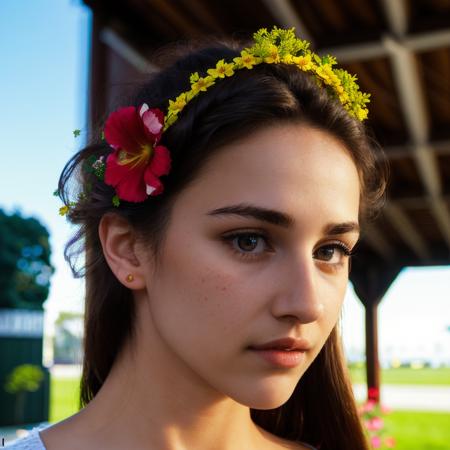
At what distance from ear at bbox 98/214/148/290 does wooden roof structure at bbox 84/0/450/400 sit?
59.2 inches

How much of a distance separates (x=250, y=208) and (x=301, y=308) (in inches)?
6.4

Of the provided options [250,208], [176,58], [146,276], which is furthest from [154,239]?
[176,58]

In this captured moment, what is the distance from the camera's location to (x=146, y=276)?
4.04 feet

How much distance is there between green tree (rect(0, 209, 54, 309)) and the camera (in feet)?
97.3

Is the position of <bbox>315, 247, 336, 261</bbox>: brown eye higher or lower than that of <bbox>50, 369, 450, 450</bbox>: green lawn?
higher

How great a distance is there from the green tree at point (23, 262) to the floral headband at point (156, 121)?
28944 mm

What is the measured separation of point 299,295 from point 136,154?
378mm

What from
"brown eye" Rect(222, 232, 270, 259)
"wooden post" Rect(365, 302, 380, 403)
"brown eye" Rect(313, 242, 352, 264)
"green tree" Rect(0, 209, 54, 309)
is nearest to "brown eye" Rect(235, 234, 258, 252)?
"brown eye" Rect(222, 232, 270, 259)

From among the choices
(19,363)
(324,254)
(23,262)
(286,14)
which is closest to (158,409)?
(324,254)

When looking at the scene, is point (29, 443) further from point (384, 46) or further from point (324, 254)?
point (384, 46)

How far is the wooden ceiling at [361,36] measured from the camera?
392cm

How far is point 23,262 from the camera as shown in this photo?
31.0m

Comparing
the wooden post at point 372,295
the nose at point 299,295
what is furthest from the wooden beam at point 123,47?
the wooden post at point 372,295

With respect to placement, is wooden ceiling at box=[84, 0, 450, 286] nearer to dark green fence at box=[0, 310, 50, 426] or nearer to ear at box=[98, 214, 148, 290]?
ear at box=[98, 214, 148, 290]
